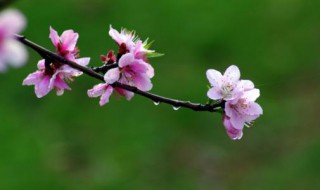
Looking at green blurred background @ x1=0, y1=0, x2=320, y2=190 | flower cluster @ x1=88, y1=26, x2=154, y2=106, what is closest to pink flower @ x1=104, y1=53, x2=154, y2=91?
flower cluster @ x1=88, y1=26, x2=154, y2=106

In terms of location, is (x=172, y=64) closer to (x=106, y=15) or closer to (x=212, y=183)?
(x=106, y=15)

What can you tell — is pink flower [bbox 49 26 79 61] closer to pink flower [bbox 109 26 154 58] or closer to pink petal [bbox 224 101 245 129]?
pink flower [bbox 109 26 154 58]

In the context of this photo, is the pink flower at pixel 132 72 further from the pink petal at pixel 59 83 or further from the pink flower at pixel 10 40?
the pink flower at pixel 10 40

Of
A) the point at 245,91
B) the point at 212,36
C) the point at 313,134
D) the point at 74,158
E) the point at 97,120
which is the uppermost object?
the point at 212,36

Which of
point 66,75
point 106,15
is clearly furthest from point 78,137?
point 66,75

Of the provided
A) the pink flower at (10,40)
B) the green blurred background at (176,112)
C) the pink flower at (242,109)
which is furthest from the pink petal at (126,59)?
the green blurred background at (176,112)

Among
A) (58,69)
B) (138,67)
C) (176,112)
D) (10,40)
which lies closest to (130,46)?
(138,67)
